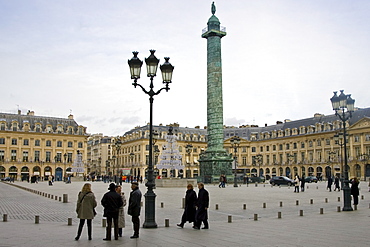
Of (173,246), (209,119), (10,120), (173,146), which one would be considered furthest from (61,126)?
(173,246)

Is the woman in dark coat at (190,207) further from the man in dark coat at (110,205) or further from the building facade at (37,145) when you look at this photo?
the building facade at (37,145)

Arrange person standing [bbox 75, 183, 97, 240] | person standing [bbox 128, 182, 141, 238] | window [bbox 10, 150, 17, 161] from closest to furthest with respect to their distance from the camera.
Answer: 1. person standing [bbox 75, 183, 97, 240]
2. person standing [bbox 128, 182, 141, 238]
3. window [bbox 10, 150, 17, 161]

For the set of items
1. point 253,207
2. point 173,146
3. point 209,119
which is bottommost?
point 253,207

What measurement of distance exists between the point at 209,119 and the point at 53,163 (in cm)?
4301

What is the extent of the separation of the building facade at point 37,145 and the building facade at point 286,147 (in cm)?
1187

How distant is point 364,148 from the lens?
66.4 metres

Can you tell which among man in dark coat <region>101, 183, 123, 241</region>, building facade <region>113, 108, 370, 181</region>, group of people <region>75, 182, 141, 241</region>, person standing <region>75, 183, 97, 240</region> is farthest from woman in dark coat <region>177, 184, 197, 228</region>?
building facade <region>113, 108, 370, 181</region>

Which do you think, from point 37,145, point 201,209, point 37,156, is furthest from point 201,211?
point 37,145

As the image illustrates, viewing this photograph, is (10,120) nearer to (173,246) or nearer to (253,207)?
(253,207)

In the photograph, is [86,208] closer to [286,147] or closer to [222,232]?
[222,232]

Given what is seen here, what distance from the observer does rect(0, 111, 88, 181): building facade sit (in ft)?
240

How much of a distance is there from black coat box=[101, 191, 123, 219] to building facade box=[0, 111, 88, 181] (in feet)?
222

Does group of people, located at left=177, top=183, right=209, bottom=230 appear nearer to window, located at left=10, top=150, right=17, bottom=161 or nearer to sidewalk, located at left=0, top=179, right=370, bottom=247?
sidewalk, located at left=0, top=179, right=370, bottom=247

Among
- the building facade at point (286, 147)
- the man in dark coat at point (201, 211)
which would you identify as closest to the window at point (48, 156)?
the building facade at point (286, 147)
